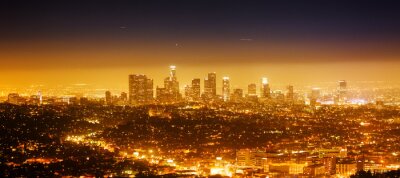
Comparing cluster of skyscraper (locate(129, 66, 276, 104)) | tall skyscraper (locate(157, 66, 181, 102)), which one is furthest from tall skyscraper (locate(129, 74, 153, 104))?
tall skyscraper (locate(157, 66, 181, 102))

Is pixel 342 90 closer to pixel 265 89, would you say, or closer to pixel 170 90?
pixel 265 89

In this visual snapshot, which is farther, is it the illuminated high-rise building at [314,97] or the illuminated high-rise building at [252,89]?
the illuminated high-rise building at [252,89]

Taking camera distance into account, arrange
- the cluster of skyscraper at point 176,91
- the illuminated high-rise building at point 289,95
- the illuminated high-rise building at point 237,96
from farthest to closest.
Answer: the illuminated high-rise building at point 289,95 → the illuminated high-rise building at point 237,96 → the cluster of skyscraper at point 176,91

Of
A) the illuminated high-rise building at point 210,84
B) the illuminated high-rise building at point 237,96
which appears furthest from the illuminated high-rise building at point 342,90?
the illuminated high-rise building at point 210,84

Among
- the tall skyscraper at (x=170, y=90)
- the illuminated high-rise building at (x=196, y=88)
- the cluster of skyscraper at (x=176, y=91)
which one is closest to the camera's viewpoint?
the tall skyscraper at (x=170, y=90)

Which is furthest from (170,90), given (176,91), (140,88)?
(140,88)

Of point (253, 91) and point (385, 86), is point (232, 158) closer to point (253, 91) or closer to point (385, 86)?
point (253, 91)

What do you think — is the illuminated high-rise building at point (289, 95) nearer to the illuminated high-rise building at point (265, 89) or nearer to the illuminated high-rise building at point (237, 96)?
the illuminated high-rise building at point (265, 89)

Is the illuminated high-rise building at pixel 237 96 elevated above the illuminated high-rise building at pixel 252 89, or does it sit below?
below

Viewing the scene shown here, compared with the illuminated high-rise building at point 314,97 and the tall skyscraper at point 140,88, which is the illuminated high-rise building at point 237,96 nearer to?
the illuminated high-rise building at point 314,97
